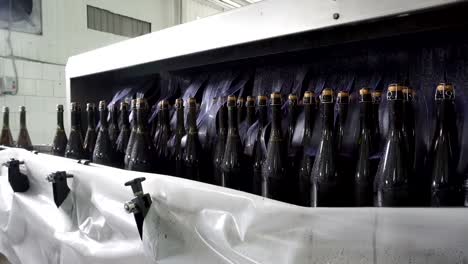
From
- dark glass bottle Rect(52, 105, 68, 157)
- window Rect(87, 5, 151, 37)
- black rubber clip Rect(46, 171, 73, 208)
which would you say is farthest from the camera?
window Rect(87, 5, 151, 37)

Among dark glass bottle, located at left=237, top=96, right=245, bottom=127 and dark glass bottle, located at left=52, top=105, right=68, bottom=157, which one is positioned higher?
dark glass bottle, located at left=237, top=96, right=245, bottom=127

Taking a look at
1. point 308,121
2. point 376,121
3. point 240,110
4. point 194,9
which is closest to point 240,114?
point 240,110

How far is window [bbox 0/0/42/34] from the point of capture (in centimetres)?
229

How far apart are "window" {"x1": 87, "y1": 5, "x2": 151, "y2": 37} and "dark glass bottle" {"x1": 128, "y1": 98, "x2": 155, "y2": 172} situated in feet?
7.89

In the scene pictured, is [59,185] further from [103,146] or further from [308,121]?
[308,121]

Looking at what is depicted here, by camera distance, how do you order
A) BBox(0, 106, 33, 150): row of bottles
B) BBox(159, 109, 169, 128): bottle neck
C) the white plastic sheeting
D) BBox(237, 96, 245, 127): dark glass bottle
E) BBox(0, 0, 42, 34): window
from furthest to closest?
1. BBox(0, 0, 42, 34): window
2. BBox(0, 106, 33, 150): row of bottles
3. BBox(159, 109, 169, 128): bottle neck
4. BBox(237, 96, 245, 127): dark glass bottle
5. the white plastic sheeting

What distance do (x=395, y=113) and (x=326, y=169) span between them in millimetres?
138

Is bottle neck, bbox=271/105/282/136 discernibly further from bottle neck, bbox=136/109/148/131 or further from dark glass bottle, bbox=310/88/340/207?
bottle neck, bbox=136/109/148/131

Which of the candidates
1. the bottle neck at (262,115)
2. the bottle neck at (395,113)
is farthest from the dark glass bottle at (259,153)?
the bottle neck at (395,113)

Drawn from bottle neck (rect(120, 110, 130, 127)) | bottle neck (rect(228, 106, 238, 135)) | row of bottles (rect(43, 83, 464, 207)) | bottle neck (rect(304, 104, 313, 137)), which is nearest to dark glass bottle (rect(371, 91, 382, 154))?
row of bottles (rect(43, 83, 464, 207))

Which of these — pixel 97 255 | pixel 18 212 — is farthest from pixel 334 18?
pixel 18 212

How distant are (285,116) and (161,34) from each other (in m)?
0.37

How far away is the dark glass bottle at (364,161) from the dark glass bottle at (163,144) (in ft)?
1.66

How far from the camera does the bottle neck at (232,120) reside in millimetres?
670
